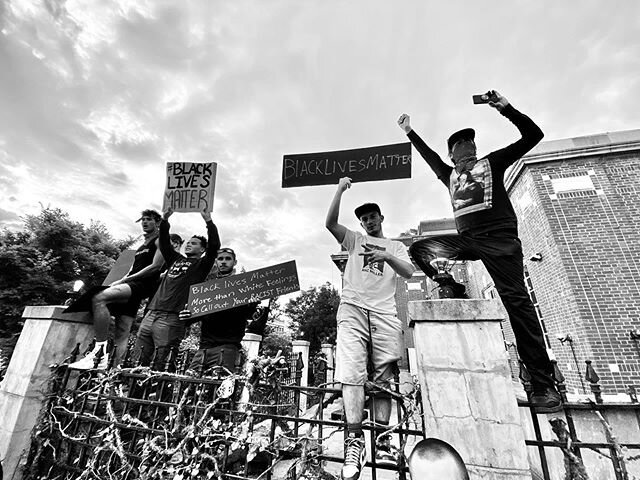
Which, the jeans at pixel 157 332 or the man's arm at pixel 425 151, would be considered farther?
the jeans at pixel 157 332

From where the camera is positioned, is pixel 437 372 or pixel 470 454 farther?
pixel 437 372

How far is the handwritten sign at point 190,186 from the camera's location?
123 inches

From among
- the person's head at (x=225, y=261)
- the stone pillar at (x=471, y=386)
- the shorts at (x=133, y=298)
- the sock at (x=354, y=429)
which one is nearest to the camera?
the stone pillar at (x=471, y=386)

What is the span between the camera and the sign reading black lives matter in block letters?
264cm

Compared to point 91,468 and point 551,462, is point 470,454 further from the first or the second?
point 551,462

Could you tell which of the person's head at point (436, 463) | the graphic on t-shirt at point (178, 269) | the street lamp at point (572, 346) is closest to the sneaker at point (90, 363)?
the graphic on t-shirt at point (178, 269)

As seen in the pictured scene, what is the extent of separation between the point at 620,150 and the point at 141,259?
10.4 m

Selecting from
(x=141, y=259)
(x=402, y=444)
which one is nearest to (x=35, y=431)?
(x=141, y=259)

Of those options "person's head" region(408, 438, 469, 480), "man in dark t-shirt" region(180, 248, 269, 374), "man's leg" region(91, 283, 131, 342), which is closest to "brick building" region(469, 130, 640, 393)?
"person's head" region(408, 438, 469, 480)

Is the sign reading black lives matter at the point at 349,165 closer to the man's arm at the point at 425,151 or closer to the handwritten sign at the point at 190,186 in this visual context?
the man's arm at the point at 425,151

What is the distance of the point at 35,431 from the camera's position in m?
2.46

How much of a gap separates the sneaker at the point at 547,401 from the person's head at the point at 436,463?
79 centimetres

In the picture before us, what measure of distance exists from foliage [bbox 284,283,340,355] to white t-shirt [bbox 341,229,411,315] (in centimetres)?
2124

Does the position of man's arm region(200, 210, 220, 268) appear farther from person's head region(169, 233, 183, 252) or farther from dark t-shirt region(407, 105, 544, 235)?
dark t-shirt region(407, 105, 544, 235)
